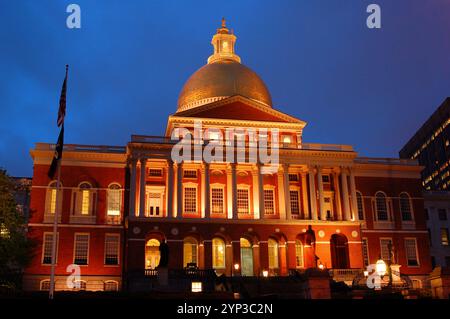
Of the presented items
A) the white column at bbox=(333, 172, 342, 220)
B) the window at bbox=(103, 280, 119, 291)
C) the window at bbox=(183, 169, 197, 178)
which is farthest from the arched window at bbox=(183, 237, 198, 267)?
the white column at bbox=(333, 172, 342, 220)

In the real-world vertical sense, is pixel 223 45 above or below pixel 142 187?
above

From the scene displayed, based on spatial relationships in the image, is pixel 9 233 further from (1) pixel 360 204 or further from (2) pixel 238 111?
(1) pixel 360 204

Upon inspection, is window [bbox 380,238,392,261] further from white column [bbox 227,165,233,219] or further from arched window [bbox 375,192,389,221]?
white column [bbox 227,165,233,219]

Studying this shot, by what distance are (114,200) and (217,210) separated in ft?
33.7

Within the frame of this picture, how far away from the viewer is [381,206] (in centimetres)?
6234

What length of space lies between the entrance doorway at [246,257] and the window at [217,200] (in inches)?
149

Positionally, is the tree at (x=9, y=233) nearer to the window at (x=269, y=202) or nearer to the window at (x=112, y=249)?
the window at (x=112, y=249)

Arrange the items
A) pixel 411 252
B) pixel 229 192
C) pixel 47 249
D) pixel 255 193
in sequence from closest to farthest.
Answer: pixel 47 249 → pixel 229 192 → pixel 255 193 → pixel 411 252

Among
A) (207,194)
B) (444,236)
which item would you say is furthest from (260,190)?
(444,236)

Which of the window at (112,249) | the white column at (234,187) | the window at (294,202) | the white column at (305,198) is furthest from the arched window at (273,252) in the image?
the window at (112,249)

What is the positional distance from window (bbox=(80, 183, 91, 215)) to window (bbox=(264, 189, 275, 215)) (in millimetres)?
17440

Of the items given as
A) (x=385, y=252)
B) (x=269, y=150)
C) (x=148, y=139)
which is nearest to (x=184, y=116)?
(x=148, y=139)

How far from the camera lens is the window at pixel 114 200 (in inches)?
2232
